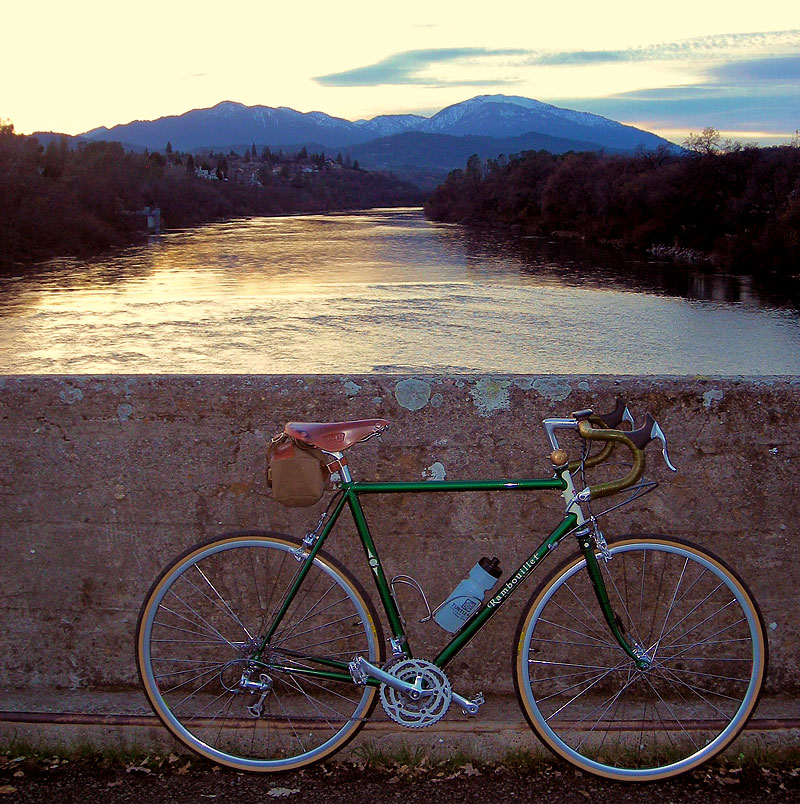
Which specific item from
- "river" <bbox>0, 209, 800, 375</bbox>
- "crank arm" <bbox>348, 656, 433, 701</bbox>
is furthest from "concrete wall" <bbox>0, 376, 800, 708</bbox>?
"river" <bbox>0, 209, 800, 375</bbox>

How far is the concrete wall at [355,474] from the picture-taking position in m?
2.76

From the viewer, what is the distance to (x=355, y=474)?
9.11 ft

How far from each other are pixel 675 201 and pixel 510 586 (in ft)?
229

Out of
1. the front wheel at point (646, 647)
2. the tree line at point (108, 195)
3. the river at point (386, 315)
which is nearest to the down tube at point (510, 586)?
the front wheel at point (646, 647)

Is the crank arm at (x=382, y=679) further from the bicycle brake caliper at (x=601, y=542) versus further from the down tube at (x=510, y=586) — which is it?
the bicycle brake caliper at (x=601, y=542)

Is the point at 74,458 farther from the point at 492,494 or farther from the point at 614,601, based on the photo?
the point at 614,601

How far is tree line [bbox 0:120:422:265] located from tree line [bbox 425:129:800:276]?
36877mm

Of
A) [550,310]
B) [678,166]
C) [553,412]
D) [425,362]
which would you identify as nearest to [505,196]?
[678,166]

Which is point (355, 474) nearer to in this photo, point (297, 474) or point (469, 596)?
point (297, 474)

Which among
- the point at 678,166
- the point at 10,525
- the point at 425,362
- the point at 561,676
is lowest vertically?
the point at 425,362

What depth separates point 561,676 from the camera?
2.84 metres

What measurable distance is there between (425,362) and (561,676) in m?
33.6

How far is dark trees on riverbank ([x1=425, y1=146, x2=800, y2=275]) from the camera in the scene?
58.0 meters

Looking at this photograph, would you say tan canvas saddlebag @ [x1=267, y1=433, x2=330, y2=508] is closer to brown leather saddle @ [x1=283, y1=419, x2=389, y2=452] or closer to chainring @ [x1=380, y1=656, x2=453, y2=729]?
brown leather saddle @ [x1=283, y1=419, x2=389, y2=452]
